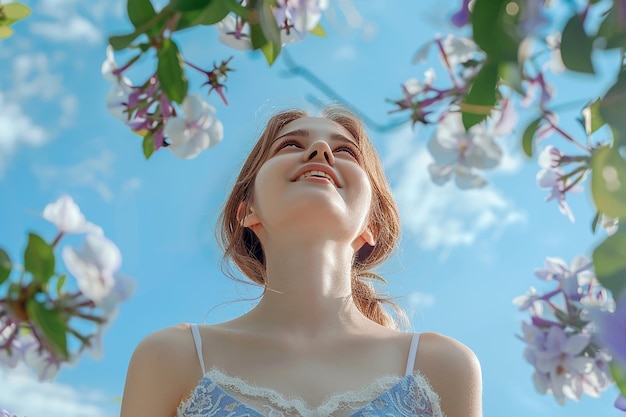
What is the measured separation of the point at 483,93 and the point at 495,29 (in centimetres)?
8

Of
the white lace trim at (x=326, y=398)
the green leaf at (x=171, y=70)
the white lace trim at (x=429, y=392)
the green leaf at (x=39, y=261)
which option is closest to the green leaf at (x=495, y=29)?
the green leaf at (x=171, y=70)

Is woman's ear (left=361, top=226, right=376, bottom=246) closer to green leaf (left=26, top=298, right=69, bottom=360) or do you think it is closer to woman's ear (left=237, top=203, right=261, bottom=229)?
woman's ear (left=237, top=203, right=261, bottom=229)

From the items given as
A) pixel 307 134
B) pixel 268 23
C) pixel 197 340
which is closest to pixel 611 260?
pixel 268 23

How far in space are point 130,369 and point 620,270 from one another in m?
1.40

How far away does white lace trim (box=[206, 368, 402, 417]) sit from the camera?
1617 millimetres

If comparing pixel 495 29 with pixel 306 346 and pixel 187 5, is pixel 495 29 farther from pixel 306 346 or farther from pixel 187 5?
pixel 306 346

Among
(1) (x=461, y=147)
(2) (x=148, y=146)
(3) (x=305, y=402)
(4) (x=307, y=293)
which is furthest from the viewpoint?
(4) (x=307, y=293)

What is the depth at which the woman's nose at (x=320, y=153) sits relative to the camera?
1.90 m

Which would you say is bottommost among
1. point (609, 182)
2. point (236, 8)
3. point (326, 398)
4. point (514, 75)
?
point (326, 398)

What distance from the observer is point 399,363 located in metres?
1.81

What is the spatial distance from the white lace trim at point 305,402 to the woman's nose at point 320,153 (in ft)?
1.87

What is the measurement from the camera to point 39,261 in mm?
568

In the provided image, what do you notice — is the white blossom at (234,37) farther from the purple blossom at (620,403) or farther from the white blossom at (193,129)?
the purple blossom at (620,403)

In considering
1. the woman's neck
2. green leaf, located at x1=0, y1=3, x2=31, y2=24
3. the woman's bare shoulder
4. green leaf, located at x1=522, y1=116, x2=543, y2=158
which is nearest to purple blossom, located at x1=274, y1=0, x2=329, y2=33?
green leaf, located at x1=522, y1=116, x2=543, y2=158
